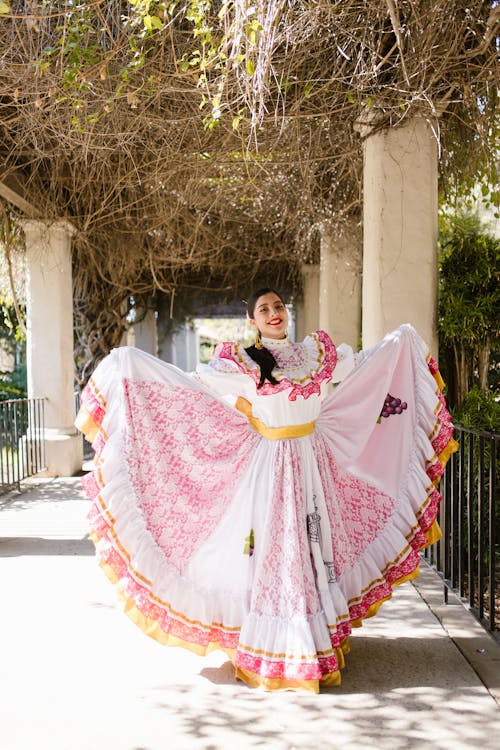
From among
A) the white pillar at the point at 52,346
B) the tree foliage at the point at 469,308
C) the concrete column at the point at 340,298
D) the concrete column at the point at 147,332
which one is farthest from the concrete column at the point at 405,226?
the concrete column at the point at 147,332

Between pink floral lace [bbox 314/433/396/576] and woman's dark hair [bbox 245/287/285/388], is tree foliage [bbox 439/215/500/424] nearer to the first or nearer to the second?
pink floral lace [bbox 314/433/396/576]

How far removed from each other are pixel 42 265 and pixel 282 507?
6462mm

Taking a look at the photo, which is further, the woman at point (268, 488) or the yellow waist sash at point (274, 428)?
the yellow waist sash at point (274, 428)

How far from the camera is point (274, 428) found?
126 inches

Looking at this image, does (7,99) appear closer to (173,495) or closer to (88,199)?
(88,199)

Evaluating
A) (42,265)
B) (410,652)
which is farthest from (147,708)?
(42,265)

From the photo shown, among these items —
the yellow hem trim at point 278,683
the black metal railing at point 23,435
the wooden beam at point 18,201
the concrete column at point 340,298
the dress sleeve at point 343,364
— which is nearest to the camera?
the yellow hem trim at point 278,683

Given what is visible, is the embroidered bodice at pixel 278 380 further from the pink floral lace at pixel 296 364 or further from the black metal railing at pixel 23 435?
the black metal railing at pixel 23 435

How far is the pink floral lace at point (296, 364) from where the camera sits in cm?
313

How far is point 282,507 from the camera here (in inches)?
123

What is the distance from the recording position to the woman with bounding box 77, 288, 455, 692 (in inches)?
119

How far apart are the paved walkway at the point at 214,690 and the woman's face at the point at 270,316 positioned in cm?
148

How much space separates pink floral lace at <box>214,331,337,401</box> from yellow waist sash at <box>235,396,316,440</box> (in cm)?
14

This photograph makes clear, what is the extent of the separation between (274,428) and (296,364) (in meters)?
0.30
